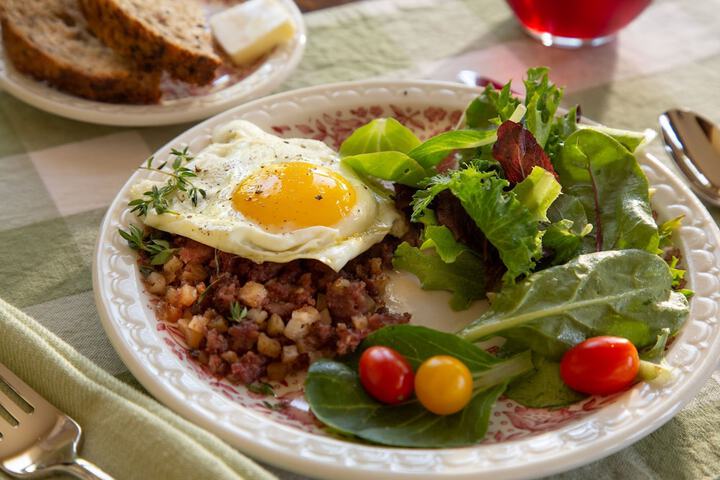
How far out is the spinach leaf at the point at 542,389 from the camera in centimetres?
325

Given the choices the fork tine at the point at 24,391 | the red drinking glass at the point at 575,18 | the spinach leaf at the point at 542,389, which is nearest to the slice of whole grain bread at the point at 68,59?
the fork tine at the point at 24,391

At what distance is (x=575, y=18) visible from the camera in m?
5.58

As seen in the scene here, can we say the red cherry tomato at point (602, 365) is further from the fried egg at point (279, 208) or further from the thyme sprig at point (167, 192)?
the thyme sprig at point (167, 192)

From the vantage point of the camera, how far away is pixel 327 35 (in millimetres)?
6121

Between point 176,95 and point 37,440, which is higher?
point 37,440

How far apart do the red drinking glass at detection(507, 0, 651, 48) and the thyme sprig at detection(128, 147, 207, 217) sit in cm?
296

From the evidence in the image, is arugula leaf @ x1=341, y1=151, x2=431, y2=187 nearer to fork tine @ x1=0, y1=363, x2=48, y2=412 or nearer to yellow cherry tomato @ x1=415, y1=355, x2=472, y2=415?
yellow cherry tomato @ x1=415, y1=355, x2=472, y2=415

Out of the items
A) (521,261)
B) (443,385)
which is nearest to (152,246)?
(443,385)

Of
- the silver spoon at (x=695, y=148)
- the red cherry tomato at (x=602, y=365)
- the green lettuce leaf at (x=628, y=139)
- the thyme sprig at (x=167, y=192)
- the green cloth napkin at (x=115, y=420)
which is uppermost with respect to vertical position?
the thyme sprig at (x=167, y=192)

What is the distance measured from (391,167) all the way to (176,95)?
196 cm

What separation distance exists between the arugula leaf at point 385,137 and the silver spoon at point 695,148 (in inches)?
68.2

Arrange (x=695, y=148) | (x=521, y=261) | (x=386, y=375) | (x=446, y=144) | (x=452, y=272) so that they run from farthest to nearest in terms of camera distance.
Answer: (x=695, y=148), (x=446, y=144), (x=452, y=272), (x=521, y=261), (x=386, y=375)

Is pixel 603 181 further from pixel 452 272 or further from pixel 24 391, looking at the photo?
pixel 24 391

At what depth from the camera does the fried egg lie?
Answer: 144 inches
